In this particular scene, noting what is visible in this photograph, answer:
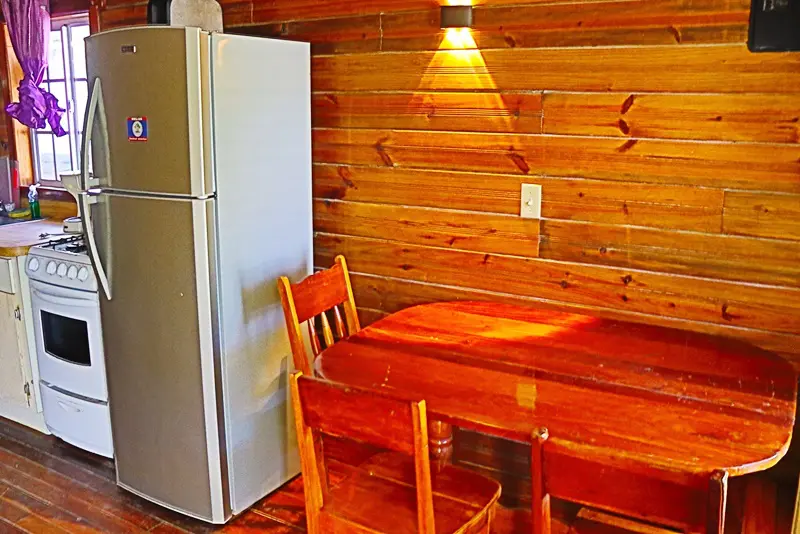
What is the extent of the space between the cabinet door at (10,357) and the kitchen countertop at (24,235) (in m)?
0.23

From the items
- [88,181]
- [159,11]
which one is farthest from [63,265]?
[159,11]

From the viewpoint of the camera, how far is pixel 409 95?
2867mm

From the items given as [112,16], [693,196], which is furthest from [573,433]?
[112,16]

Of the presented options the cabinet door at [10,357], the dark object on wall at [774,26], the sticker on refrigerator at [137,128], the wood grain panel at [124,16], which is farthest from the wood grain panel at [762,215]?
the cabinet door at [10,357]

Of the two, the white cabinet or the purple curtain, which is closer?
the white cabinet

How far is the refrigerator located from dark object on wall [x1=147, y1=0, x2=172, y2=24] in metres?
0.32

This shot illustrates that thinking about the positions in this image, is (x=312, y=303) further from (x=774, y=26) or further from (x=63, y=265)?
(x=774, y=26)

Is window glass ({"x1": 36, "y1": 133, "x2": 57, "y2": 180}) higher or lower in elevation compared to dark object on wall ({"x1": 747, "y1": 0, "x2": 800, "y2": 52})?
lower

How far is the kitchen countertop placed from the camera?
3334 mm

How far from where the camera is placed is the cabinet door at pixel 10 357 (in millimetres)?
3434

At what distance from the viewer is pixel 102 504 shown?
116 inches

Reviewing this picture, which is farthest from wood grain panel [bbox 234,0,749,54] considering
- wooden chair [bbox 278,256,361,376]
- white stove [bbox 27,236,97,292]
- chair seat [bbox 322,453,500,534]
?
chair seat [bbox 322,453,500,534]

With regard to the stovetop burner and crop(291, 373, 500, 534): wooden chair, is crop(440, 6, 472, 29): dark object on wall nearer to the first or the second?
crop(291, 373, 500, 534): wooden chair

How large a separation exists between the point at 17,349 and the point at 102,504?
3.17 feet
